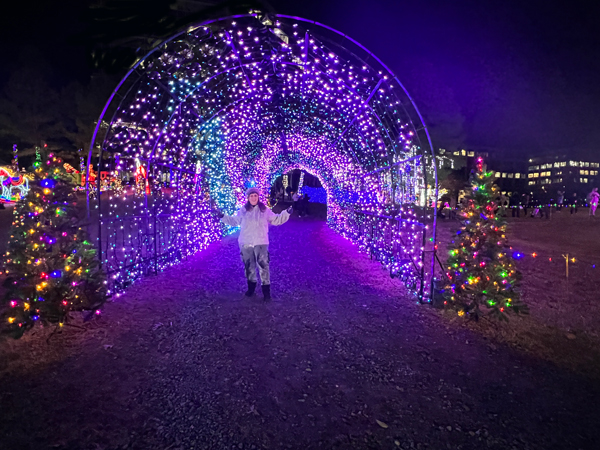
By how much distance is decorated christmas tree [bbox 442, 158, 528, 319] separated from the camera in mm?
4828

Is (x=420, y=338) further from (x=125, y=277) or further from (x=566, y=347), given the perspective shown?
(x=125, y=277)

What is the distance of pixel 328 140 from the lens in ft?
46.2

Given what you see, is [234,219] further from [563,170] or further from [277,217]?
[563,170]

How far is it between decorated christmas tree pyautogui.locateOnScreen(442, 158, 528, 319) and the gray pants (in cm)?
265

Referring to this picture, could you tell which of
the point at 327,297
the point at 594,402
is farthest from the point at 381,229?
the point at 594,402

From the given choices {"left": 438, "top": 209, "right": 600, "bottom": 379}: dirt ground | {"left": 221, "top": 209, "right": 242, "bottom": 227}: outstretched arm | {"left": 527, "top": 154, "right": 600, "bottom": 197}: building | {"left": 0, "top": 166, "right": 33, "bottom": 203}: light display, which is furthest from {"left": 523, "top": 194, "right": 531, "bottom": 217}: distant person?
{"left": 527, "top": 154, "right": 600, "bottom": 197}: building

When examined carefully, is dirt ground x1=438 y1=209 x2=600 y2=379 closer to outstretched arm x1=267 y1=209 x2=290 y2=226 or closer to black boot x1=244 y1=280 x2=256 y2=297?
outstretched arm x1=267 y1=209 x2=290 y2=226

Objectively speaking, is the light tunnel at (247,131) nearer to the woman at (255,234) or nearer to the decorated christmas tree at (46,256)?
the decorated christmas tree at (46,256)

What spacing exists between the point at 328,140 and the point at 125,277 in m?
9.22

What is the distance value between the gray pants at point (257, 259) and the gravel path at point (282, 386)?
57 cm

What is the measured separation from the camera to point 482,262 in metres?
4.98

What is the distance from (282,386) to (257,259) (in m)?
2.86

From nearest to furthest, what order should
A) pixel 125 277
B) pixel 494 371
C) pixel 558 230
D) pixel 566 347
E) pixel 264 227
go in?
pixel 494 371
pixel 566 347
pixel 264 227
pixel 125 277
pixel 558 230

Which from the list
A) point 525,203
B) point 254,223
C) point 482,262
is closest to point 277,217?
point 254,223
